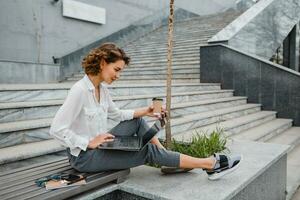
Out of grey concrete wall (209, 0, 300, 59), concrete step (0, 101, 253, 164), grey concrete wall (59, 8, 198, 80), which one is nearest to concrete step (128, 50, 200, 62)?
grey concrete wall (209, 0, 300, 59)

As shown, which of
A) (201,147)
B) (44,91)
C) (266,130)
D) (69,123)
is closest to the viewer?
(69,123)

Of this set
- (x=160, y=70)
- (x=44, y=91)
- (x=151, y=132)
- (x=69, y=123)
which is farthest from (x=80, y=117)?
(x=160, y=70)

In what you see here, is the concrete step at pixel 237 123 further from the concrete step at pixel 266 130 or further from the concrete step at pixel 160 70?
the concrete step at pixel 160 70

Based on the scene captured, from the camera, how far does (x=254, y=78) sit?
7633 mm

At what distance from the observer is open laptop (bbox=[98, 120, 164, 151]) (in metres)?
2.23

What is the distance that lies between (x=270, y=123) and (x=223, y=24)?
608cm

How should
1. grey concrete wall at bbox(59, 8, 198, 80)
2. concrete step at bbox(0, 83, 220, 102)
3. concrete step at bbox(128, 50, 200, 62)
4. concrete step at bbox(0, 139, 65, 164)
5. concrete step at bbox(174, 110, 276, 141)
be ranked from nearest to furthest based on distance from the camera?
concrete step at bbox(0, 139, 65, 164) < concrete step at bbox(0, 83, 220, 102) < concrete step at bbox(174, 110, 276, 141) < concrete step at bbox(128, 50, 200, 62) < grey concrete wall at bbox(59, 8, 198, 80)

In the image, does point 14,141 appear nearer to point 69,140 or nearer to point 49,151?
point 49,151

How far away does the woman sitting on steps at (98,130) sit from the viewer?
2.18 meters

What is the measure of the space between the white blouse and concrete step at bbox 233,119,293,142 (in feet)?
10.8

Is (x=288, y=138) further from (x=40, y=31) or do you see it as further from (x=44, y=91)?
(x=40, y=31)

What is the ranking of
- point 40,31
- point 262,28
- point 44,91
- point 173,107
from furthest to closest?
point 262,28 → point 40,31 → point 173,107 → point 44,91

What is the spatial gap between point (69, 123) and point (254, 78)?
6381 mm

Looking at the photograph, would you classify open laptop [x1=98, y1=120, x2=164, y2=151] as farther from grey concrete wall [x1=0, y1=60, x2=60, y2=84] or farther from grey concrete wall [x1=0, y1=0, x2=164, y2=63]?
grey concrete wall [x1=0, y1=0, x2=164, y2=63]
